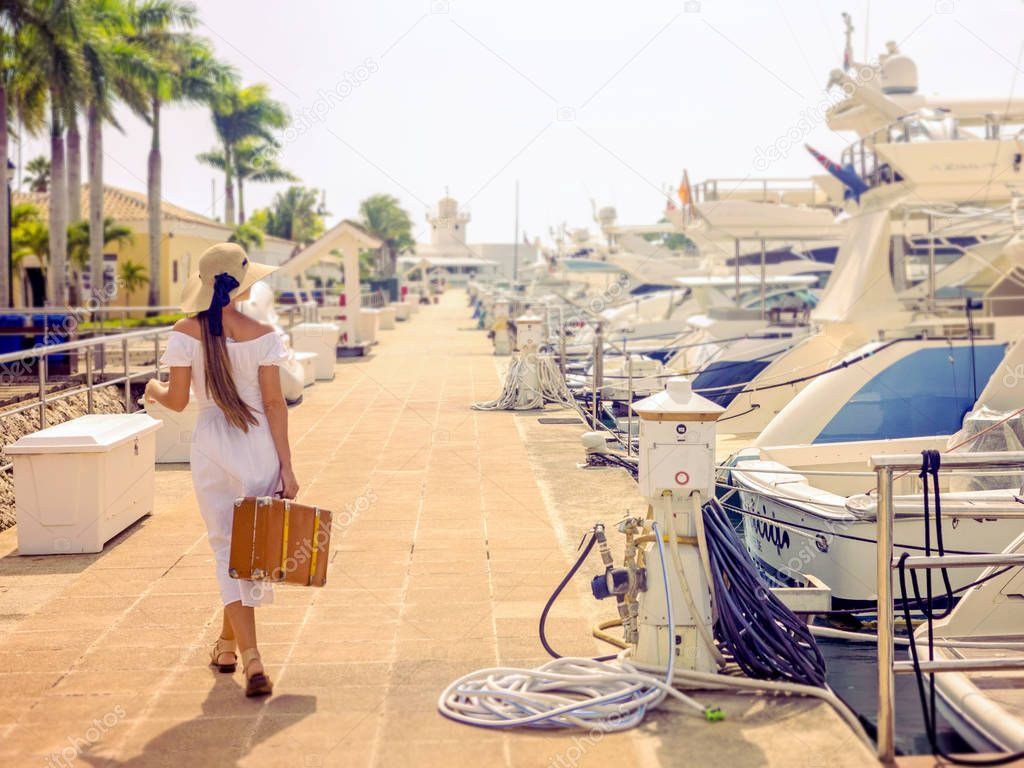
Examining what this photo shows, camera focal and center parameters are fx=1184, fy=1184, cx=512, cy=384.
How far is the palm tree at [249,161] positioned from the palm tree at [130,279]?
70.4ft

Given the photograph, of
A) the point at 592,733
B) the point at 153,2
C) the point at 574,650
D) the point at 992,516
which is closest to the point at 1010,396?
the point at 992,516

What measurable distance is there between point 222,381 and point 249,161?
198ft

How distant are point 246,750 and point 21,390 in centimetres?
1439

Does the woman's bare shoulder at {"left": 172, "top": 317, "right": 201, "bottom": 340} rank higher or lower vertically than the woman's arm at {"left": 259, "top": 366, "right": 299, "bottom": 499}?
higher

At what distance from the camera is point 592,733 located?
13.9 feet

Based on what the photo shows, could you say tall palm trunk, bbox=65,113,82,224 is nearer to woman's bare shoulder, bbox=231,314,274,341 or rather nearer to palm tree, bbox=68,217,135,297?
palm tree, bbox=68,217,135,297

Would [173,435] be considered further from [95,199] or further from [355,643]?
[95,199]

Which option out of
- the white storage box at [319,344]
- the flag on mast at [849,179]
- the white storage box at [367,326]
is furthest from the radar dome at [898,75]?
the white storage box at [367,326]

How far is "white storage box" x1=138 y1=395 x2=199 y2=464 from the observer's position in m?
10.6

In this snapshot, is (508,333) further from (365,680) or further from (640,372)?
(365,680)

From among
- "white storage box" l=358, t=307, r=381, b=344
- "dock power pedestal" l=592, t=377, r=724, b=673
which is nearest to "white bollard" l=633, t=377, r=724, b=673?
"dock power pedestal" l=592, t=377, r=724, b=673

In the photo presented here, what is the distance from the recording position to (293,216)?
75.0 meters

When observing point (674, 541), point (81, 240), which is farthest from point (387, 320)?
point (674, 541)

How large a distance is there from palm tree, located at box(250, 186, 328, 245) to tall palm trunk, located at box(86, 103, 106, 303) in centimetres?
3964
